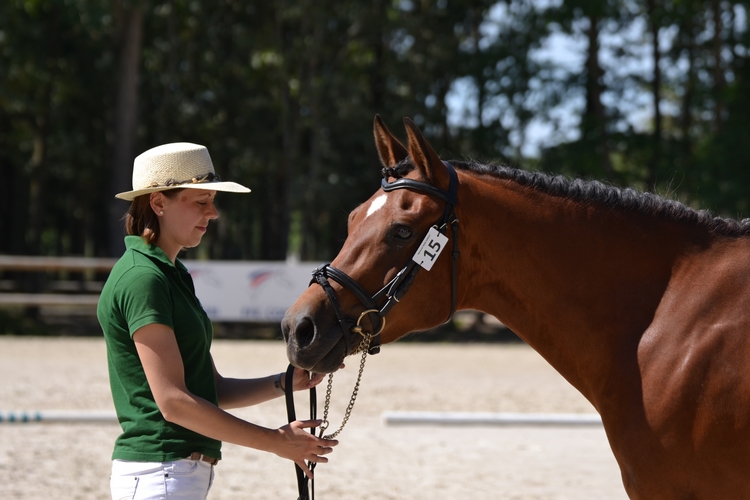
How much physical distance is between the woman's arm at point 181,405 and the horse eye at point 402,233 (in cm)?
71

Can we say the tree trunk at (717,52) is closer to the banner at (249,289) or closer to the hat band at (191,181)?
the banner at (249,289)

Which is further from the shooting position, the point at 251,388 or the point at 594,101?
the point at 594,101

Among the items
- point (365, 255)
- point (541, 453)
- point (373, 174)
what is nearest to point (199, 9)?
point (373, 174)

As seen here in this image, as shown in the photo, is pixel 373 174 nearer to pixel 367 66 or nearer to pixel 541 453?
pixel 367 66

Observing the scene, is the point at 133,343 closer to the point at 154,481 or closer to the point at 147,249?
the point at 147,249

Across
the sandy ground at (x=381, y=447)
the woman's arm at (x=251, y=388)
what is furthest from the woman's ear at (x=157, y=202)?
the sandy ground at (x=381, y=447)

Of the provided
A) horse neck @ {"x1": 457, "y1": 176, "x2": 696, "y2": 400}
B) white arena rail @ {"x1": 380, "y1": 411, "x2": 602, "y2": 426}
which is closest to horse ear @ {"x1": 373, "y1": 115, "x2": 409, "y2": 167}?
horse neck @ {"x1": 457, "y1": 176, "x2": 696, "y2": 400}

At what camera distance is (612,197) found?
257 cm

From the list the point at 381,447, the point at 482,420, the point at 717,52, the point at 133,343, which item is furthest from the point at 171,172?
the point at 717,52

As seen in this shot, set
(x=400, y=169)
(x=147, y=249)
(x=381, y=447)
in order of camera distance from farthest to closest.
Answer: (x=381, y=447), (x=400, y=169), (x=147, y=249)

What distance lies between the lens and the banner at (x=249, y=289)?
1365 cm

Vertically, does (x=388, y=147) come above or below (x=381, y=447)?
above

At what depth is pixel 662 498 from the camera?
2211 millimetres

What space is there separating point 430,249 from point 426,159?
0.99 feet
